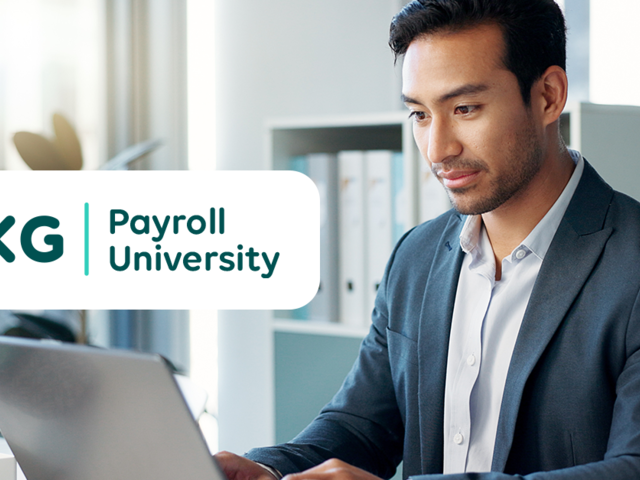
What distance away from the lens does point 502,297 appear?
3.62 feet

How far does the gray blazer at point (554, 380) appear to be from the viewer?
3.09 feet

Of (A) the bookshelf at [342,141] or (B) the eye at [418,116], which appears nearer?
(B) the eye at [418,116]

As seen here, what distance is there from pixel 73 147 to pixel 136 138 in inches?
15.1

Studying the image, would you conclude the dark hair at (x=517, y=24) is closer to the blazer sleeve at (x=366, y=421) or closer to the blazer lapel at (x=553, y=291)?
the blazer lapel at (x=553, y=291)

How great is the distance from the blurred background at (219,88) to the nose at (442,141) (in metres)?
1.02

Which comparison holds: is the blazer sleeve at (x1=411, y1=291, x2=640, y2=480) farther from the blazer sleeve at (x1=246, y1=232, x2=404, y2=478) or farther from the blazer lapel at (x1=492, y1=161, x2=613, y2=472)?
the blazer sleeve at (x1=246, y1=232, x2=404, y2=478)

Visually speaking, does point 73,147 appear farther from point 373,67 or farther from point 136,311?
point 373,67

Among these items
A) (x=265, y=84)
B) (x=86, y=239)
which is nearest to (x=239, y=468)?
(x=86, y=239)

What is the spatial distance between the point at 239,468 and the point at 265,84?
78.2 inches

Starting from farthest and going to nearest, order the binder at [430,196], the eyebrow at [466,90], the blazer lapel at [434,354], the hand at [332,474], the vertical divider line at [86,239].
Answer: the vertical divider line at [86,239] → the binder at [430,196] → the blazer lapel at [434,354] → the eyebrow at [466,90] → the hand at [332,474]

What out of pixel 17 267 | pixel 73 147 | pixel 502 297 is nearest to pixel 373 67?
pixel 73 147

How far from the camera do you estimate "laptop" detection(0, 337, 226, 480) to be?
62cm

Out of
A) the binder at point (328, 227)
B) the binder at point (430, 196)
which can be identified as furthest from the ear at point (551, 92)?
the binder at point (328, 227)

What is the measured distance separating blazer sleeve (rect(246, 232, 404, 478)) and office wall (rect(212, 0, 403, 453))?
53.3 inches
